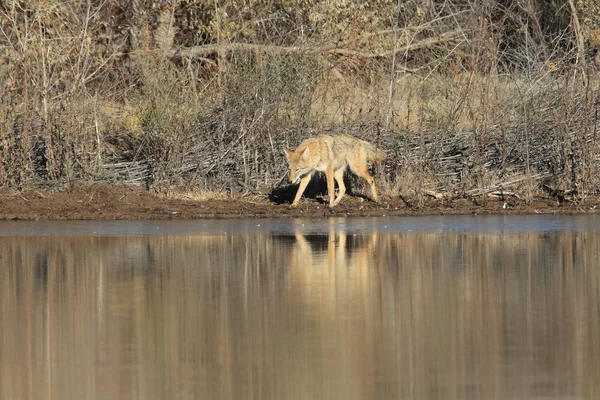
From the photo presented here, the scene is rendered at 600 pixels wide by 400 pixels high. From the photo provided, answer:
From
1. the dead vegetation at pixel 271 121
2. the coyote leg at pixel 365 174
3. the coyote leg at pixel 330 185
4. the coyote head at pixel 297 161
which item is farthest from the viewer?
the dead vegetation at pixel 271 121

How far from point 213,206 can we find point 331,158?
2029 millimetres

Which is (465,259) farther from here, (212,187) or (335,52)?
(335,52)

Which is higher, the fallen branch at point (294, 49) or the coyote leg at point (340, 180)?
the fallen branch at point (294, 49)

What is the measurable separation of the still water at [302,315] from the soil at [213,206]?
2.33 meters

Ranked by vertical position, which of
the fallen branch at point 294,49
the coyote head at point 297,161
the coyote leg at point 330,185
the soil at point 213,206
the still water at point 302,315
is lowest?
the still water at point 302,315

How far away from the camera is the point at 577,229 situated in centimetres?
1573

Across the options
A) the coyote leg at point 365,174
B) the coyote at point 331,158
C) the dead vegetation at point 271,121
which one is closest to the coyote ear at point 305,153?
the coyote at point 331,158

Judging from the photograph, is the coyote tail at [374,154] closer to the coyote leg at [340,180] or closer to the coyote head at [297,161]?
the coyote leg at [340,180]

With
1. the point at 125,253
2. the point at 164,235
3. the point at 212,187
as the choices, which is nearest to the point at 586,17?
the point at 212,187

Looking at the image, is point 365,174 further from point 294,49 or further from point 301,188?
point 294,49

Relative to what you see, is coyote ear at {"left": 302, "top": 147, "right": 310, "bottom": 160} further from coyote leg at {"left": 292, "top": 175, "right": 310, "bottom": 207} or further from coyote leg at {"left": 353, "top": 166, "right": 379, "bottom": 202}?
coyote leg at {"left": 353, "top": 166, "right": 379, "bottom": 202}

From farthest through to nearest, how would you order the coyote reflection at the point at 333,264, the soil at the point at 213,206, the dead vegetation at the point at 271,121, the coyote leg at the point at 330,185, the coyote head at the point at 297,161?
1. the dead vegetation at the point at 271,121
2. the coyote leg at the point at 330,185
3. the coyote head at the point at 297,161
4. the soil at the point at 213,206
5. the coyote reflection at the point at 333,264

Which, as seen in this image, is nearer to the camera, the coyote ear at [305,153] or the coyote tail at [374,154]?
the coyote ear at [305,153]

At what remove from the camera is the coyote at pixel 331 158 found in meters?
18.4
